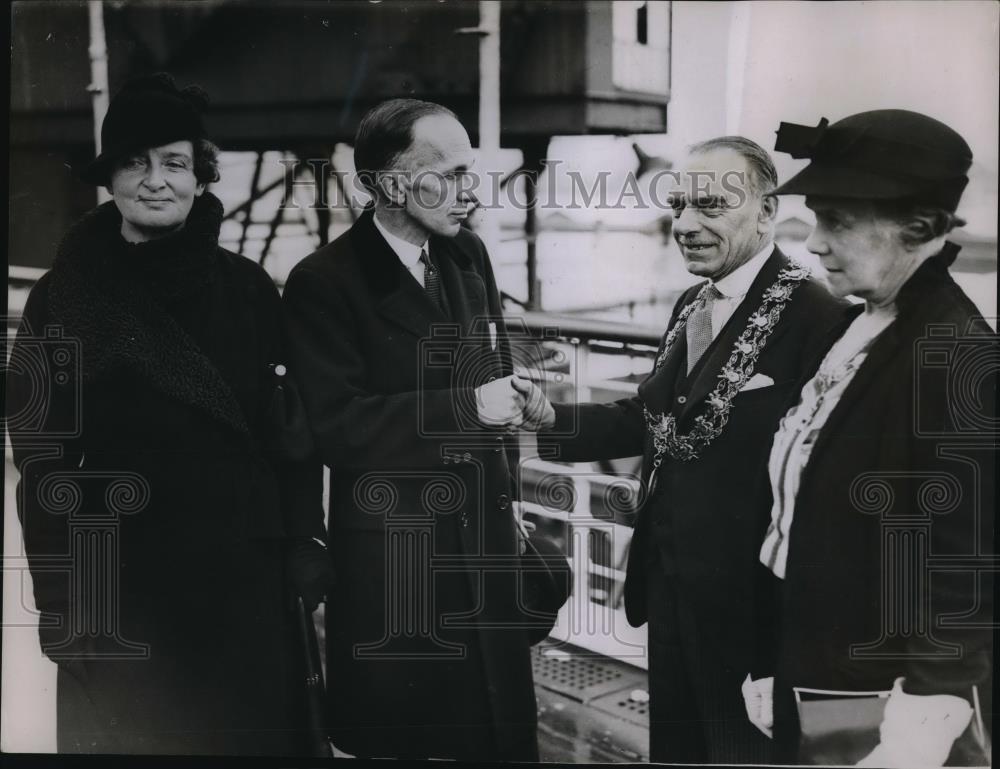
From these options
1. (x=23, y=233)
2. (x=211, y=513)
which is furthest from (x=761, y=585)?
(x=23, y=233)

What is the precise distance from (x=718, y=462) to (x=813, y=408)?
1.08 ft

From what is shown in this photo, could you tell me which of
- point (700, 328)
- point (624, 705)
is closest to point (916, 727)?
point (624, 705)

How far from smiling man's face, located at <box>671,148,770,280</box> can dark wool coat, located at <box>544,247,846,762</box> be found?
0.27ft

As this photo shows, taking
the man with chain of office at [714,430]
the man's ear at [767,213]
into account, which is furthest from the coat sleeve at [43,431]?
the man's ear at [767,213]

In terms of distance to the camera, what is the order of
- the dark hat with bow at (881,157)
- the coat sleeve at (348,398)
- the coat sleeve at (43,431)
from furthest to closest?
the coat sleeve at (43,431)
the coat sleeve at (348,398)
the dark hat with bow at (881,157)

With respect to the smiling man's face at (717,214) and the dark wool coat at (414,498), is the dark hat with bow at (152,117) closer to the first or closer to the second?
the dark wool coat at (414,498)

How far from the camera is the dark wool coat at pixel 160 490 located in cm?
306

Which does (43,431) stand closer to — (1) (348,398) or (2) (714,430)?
(1) (348,398)

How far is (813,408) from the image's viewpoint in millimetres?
2914

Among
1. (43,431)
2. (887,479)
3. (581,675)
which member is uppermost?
(43,431)

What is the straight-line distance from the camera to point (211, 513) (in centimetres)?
310

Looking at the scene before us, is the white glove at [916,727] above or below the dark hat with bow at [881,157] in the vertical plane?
below

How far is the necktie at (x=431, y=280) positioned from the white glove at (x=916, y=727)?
73.5 inches

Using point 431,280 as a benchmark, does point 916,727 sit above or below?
below
